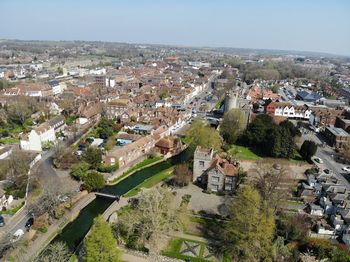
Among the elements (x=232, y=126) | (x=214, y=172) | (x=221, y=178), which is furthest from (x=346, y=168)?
(x=214, y=172)

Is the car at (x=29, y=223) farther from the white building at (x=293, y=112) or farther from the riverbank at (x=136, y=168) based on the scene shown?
the white building at (x=293, y=112)

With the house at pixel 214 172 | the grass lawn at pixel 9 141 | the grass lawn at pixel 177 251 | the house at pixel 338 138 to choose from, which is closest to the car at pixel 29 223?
the grass lawn at pixel 177 251

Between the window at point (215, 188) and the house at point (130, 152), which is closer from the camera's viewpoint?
the window at point (215, 188)

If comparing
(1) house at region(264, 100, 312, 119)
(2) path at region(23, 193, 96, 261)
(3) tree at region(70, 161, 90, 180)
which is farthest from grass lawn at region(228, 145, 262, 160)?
(2) path at region(23, 193, 96, 261)

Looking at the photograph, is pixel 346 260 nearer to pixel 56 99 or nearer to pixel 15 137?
pixel 15 137

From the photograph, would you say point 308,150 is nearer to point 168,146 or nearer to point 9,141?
point 168,146

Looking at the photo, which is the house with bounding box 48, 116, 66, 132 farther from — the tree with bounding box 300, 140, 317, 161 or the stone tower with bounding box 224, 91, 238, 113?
the tree with bounding box 300, 140, 317, 161
